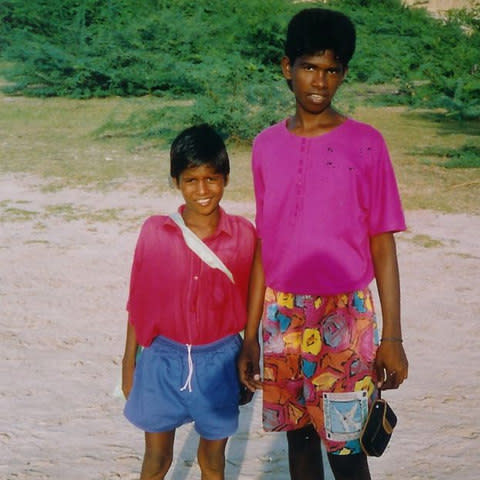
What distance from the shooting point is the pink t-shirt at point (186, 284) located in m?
2.28

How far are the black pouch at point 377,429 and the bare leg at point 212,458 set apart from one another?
430 mm

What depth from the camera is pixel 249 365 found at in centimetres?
230

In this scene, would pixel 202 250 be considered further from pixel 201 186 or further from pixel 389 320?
pixel 389 320

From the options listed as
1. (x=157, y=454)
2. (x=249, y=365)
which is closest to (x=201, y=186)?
(x=249, y=365)

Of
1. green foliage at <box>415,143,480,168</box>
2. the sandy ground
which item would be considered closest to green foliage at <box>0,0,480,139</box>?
green foliage at <box>415,143,480,168</box>

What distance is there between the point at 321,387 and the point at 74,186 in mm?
6403

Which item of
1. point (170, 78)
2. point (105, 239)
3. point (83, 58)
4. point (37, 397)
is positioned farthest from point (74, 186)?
point (83, 58)

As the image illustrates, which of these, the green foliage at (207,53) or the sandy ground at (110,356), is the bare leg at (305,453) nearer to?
the sandy ground at (110,356)

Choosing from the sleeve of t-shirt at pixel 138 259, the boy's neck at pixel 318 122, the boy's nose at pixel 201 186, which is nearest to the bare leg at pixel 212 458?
the sleeve of t-shirt at pixel 138 259

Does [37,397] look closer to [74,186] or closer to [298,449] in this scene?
[298,449]

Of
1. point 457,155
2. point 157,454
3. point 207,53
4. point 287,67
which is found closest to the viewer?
point 287,67

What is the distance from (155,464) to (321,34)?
1.24 metres

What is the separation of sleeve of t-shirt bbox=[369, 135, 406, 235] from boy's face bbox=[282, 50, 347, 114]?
0.18 m

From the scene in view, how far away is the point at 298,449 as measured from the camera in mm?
2408
